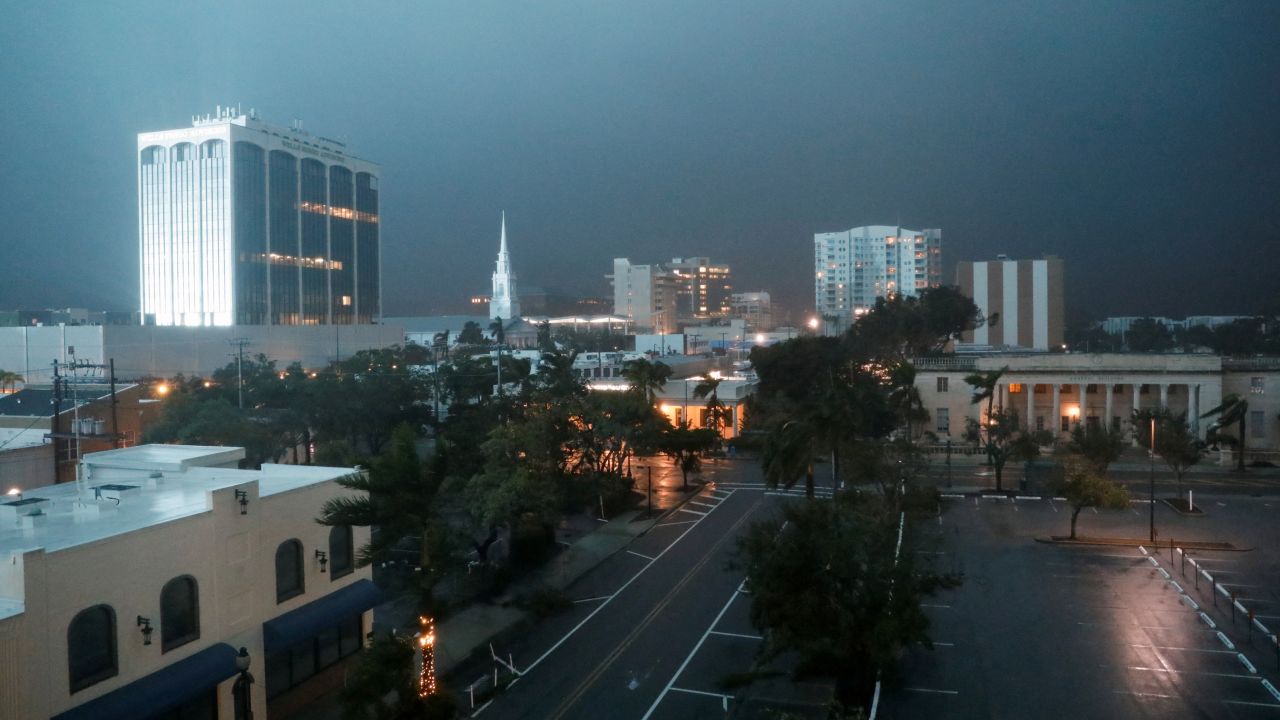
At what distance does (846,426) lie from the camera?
27.4 meters

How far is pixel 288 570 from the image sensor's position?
757 inches

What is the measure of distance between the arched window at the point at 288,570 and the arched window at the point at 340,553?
3.20 ft

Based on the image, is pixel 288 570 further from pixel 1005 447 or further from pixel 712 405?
pixel 712 405

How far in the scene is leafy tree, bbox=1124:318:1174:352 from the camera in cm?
11838

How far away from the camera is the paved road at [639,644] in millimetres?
19922

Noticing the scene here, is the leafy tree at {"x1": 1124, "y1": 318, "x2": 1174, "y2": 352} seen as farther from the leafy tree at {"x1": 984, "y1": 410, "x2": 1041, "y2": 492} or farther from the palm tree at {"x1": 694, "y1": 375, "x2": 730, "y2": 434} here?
the palm tree at {"x1": 694, "y1": 375, "x2": 730, "y2": 434}

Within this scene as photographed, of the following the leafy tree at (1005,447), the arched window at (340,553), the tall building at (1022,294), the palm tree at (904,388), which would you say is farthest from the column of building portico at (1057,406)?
the arched window at (340,553)

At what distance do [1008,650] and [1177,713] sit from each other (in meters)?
4.35

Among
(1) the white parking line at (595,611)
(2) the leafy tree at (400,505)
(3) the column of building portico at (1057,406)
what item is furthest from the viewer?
(3) the column of building portico at (1057,406)

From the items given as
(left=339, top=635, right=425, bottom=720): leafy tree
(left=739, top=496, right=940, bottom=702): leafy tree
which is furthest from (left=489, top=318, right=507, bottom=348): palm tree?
(left=339, top=635, right=425, bottom=720): leafy tree

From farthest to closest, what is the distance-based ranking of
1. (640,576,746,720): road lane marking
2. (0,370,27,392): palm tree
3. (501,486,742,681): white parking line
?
(0,370,27,392): palm tree < (501,486,742,681): white parking line < (640,576,746,720): road lane marking

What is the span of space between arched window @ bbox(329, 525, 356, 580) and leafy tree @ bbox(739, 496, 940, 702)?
965 centimetres

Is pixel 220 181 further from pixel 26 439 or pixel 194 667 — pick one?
pixel 194 667

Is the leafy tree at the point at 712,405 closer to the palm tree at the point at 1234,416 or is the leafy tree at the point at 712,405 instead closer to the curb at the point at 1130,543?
the curb at the point at 1130,543
